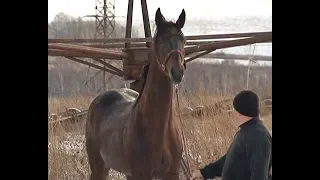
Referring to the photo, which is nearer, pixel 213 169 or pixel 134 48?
pixel 213 169

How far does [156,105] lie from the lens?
2.66 m

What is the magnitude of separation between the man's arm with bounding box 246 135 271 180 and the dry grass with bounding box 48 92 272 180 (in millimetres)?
2031

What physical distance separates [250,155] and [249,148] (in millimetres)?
34

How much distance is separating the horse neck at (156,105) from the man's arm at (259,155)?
0.61m

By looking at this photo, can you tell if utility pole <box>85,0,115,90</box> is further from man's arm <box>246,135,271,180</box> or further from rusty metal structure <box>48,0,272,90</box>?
man's arm <box>246,135,271,180</box>

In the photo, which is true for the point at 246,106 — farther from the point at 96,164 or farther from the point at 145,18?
the point at 96,164

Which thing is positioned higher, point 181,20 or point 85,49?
point 181,20

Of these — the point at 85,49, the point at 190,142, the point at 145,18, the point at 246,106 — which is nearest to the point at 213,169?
the point at 246,106

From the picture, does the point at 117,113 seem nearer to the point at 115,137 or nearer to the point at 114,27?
the point at 115,137

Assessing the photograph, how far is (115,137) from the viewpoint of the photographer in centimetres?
295

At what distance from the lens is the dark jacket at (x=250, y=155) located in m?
2.10

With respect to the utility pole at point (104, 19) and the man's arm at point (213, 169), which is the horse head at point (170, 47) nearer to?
the man's arm at point (213, 169)
